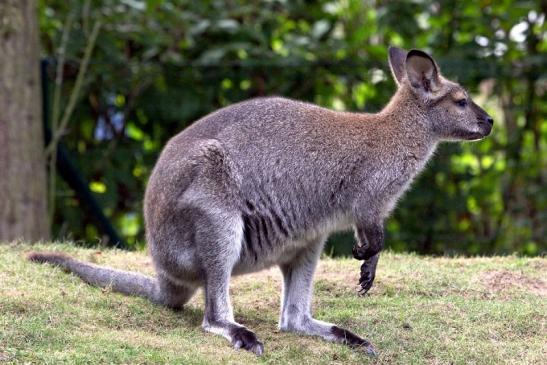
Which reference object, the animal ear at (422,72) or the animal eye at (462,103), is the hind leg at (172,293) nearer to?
the animal ear at (422,72)

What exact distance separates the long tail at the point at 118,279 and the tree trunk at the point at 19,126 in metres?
2.13

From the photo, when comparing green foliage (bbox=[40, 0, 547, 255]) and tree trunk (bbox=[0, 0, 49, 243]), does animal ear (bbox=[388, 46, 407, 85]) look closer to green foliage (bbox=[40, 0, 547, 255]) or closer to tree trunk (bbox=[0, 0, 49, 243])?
green foliage (bbox=[40, 0, 547, 255])

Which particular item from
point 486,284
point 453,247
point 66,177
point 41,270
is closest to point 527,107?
A: point 453,247

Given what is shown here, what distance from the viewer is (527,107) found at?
972 centimetres

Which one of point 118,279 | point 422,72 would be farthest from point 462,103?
point 118,279

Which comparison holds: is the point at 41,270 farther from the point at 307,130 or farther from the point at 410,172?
the point at 410,172

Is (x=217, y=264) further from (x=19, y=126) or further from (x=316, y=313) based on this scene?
(x=19, y=126)

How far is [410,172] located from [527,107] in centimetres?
432

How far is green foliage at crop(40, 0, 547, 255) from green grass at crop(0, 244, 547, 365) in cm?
251

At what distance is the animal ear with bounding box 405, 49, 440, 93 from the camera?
5895 millimetres

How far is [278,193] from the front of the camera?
220 inches

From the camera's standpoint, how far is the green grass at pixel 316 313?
487 cm

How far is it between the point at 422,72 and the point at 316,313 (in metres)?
1.52

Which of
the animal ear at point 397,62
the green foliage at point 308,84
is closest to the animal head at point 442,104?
the animal ear at point 397,62
